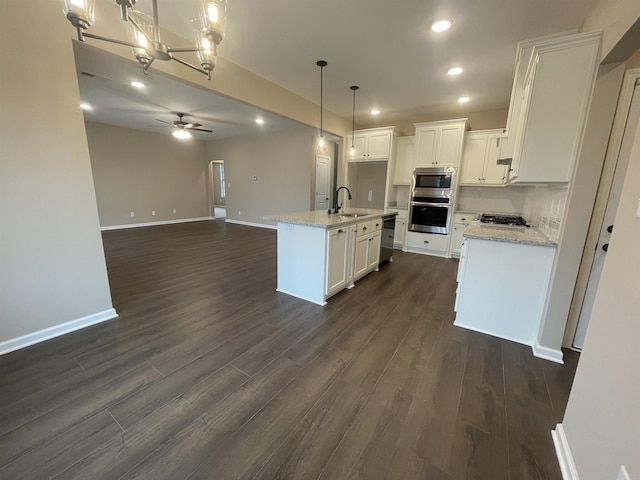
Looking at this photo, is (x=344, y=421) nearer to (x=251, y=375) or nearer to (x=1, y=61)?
(x=251, y=375)

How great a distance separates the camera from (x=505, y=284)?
2260mm

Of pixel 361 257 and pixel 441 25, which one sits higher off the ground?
pixel 441 25

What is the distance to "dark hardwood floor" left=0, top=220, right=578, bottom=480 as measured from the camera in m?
1.20

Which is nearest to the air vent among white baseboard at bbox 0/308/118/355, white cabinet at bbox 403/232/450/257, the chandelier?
the chandelier

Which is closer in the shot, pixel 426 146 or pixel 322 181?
pixel 426 146

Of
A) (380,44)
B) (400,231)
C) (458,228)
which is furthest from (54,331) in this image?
(458,228)

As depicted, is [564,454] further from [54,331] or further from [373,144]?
[373,144]

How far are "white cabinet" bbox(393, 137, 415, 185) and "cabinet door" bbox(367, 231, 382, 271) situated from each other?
2123mm

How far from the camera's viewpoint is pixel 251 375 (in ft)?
5.78

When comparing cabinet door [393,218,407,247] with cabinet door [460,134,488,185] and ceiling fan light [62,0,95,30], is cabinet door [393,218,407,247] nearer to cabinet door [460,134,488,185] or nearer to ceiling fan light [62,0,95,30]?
cabinet door [460,134,488,185]

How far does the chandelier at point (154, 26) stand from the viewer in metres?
1.26

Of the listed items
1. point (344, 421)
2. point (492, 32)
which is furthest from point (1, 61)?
point (492, 32)

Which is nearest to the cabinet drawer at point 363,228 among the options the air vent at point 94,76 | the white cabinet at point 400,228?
the white cabinet at point 400,228

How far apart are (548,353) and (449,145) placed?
3.74 metres
